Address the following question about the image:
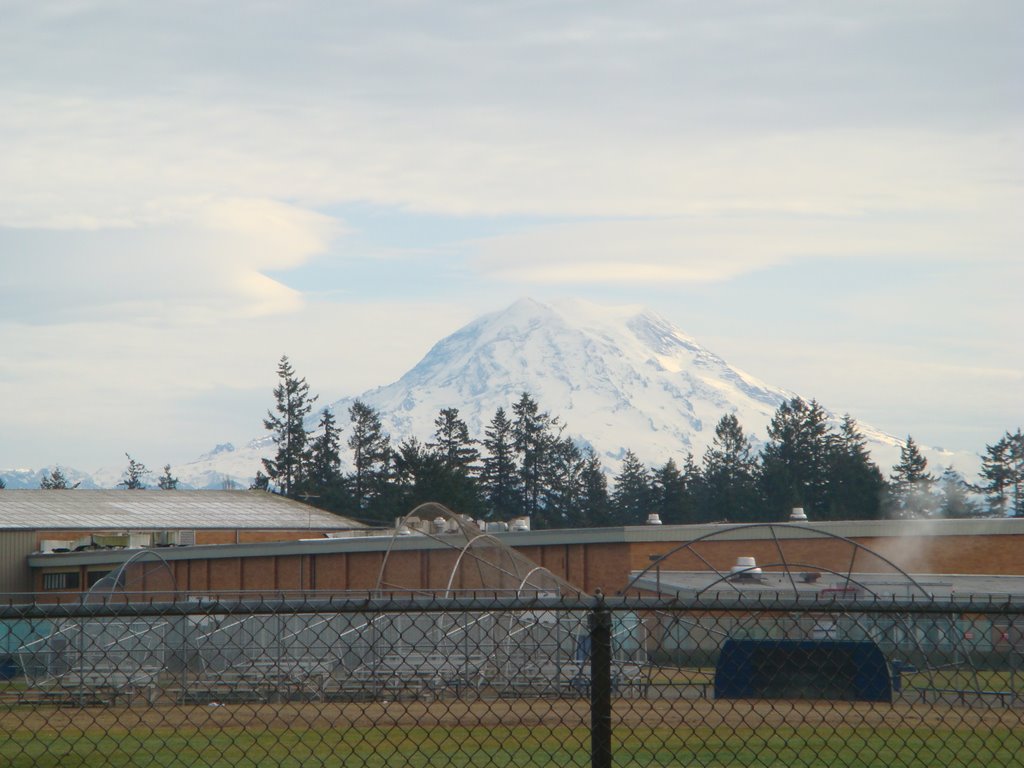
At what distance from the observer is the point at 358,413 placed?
4808 inches

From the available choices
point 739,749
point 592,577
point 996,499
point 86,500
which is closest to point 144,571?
point 592,577

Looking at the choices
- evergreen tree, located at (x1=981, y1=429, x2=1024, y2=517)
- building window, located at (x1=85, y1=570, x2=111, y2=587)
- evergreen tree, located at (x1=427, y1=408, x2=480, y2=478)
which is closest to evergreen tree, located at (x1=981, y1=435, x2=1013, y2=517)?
evergreen tree, located at (x1=981, y1=429, x2=1024, y2=517)

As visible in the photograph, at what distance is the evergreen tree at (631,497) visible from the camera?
113250 mm

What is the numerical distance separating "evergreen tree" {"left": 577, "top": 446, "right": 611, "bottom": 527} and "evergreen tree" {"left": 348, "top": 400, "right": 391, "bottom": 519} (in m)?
18.0

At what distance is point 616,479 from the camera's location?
121 m

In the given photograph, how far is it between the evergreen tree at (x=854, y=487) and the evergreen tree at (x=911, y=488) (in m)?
1.90

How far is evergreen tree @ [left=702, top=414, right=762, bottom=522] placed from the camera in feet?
339

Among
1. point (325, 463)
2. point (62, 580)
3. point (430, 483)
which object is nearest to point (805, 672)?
point (62, 580)

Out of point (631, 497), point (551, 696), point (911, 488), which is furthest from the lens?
point (631, 497)

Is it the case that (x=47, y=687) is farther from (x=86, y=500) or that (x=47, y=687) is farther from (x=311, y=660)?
(x=86, y=500)

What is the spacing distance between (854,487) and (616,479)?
28.2 m

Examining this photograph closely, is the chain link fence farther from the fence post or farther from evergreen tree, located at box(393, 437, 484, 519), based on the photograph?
evergreen tree, located at box(393, 437, 484, 519)

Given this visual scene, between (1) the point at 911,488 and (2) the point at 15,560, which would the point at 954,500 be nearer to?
(1) the point at 911,488

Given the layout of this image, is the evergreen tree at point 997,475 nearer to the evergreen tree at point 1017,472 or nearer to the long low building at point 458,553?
the evergreen tree at point 1017,472
